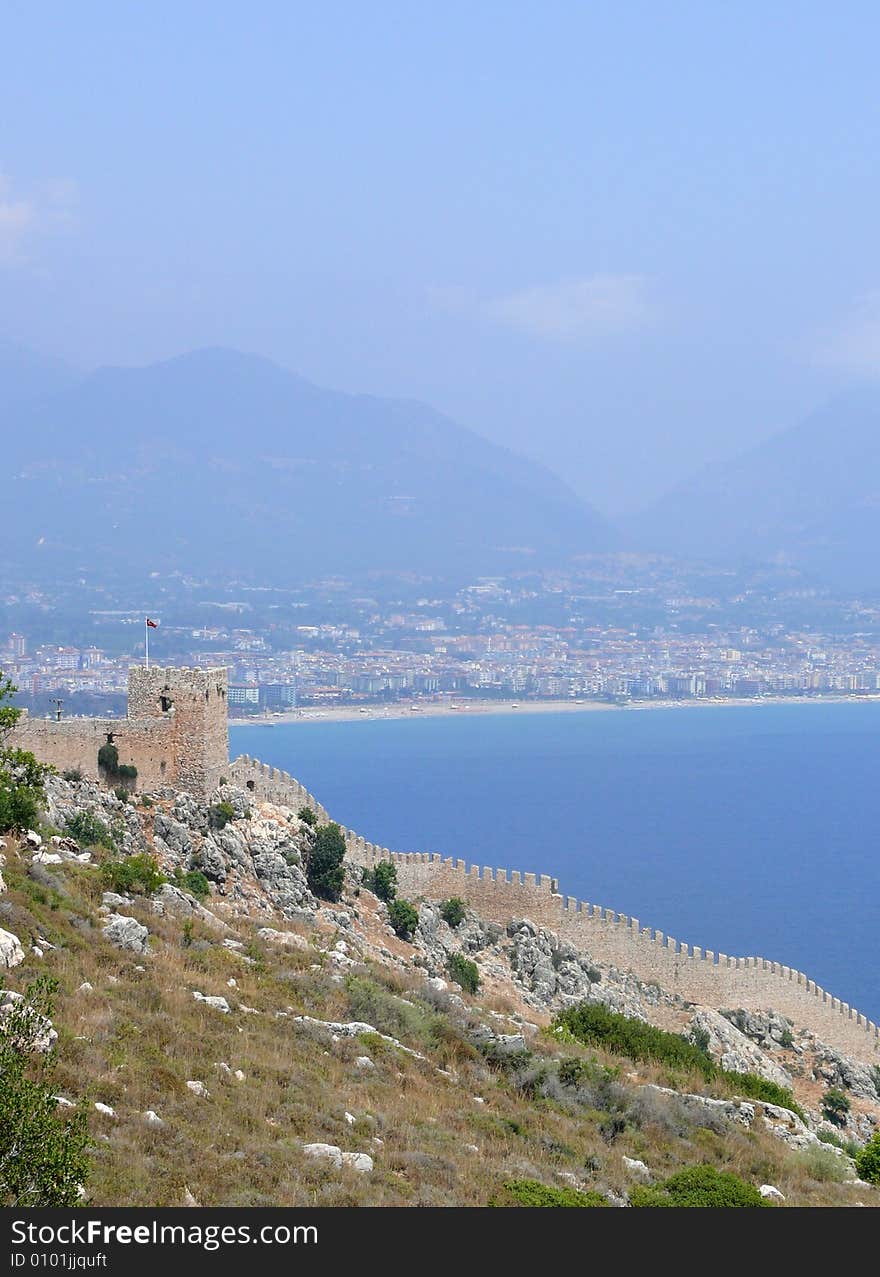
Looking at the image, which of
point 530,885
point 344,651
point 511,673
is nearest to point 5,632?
point 344,651

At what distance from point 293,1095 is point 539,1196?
2.37 metres

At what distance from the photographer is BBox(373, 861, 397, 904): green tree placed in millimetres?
30672

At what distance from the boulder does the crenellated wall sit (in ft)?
48.6

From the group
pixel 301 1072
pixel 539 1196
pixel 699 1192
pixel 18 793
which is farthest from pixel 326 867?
pixel 539 1196

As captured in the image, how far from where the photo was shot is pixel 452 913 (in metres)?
31.7

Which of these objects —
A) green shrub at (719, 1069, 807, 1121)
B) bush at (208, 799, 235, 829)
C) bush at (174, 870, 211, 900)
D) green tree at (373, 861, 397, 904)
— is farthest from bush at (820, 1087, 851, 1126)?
bush at (174, 870, 211, 900)

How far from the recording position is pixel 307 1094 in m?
13.3

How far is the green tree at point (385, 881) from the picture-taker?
30672 millimetres

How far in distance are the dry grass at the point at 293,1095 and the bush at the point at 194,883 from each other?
4899 millimetres

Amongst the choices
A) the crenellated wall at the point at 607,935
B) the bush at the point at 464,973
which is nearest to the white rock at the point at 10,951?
the bush at the point at 464,973

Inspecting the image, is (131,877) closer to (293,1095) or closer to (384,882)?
(293,1095)

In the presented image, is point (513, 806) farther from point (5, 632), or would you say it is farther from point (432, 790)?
point (5, 632)
